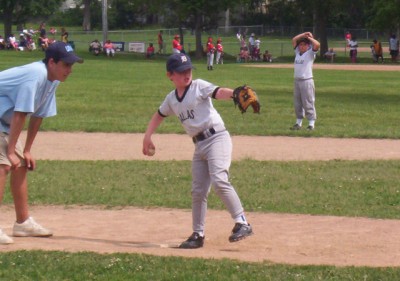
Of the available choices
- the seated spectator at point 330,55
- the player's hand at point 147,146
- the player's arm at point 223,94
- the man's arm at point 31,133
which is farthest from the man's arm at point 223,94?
the seated spectator at point 330,55

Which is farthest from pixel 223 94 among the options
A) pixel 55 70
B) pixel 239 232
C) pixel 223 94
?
pixel 55 70

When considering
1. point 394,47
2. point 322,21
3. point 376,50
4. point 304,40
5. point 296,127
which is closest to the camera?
point 304,40

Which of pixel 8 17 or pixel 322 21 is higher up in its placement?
pixel 8 17

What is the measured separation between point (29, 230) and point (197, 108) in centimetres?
202

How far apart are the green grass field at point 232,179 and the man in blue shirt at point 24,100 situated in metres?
1.01

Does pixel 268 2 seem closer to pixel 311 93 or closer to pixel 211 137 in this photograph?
pixel 311 93

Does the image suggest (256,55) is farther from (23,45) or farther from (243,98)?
(243,98)

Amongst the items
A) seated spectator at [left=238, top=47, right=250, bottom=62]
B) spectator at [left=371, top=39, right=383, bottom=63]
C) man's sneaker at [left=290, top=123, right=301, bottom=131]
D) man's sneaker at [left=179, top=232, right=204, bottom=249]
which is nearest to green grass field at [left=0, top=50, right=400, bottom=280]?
man's sneaker at [left=290, top=123, right=301, bottom=131]

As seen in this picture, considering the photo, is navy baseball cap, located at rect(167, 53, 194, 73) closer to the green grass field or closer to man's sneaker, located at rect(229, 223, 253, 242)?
man's sneaker, located at rect(229, 223, 253, 242)

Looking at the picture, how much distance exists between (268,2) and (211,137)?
3120 inches

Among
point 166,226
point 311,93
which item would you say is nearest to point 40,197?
point 166,226

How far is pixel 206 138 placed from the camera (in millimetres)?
8539

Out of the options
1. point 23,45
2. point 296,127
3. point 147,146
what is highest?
point 147,146

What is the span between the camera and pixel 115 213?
409 inches
